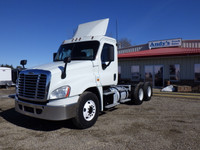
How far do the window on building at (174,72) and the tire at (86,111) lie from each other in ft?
40.7

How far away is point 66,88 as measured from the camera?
4285 mm

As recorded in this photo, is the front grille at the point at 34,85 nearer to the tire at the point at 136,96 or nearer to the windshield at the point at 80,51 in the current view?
the windshield at the point at 80,51

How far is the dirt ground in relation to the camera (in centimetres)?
373

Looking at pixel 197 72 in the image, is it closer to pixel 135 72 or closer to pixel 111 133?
pixel 135 72

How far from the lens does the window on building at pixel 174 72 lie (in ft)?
49.7

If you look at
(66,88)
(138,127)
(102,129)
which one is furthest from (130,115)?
(66,88)

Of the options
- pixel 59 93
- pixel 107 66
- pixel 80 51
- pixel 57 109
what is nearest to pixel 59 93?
pixel 59 93

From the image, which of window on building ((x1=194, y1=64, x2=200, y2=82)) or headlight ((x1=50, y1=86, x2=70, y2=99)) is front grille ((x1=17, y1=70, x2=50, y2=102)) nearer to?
headlight ((x1=50, y1=86, x2=70, y2=99))

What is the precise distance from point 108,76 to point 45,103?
2.46 meters

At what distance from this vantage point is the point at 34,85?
446cm

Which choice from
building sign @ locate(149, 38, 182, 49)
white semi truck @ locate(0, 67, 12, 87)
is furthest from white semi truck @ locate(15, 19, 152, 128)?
white semi truck @ locate(0, 67, 12, 87)

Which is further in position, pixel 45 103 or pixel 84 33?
pixel 84 33

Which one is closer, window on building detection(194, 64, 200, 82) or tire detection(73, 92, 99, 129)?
tire detection(73, 92, 99, 129)

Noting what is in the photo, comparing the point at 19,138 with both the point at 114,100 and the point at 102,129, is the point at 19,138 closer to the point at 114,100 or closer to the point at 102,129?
the point at 102,129
